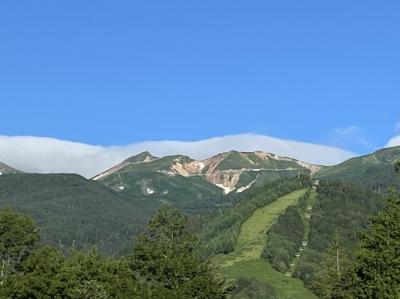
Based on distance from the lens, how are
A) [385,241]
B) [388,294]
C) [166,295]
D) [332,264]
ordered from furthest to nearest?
1. [332,264]
2. [166,295]
3. [385,241]
4. [388,294]

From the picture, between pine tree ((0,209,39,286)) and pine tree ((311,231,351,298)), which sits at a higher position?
pine tree ((0,209,39,286))

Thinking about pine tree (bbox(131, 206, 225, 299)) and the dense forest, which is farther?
pine tree (bbox(131, 206, 225, 299))

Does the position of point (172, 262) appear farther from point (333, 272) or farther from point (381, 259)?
point (333, 272)

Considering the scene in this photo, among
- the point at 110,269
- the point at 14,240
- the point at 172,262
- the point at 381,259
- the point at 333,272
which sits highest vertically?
the point at 381,259

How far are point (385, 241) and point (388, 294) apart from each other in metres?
6.15

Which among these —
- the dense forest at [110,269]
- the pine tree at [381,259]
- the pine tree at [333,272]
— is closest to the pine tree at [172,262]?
the dense forest at [110,269]

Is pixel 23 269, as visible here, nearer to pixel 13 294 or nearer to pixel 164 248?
pixel 13 294

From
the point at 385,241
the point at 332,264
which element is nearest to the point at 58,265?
the point at 385,241

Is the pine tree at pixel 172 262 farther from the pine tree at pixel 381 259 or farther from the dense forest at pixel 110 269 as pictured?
the pine tree at pixel 381 259

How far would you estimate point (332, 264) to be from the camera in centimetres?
11944

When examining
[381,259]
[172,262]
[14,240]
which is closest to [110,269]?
[172,262]

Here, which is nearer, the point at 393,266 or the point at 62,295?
the point at 393,266

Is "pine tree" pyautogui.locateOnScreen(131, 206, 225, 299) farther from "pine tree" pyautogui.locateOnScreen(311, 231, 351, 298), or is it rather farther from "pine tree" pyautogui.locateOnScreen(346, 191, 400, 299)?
"pine tree" pyautogui.locateOnScreen(311, 231, 351, 298)

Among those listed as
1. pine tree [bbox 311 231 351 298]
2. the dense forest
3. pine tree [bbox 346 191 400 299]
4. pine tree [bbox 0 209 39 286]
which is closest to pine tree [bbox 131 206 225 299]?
the dense forest
